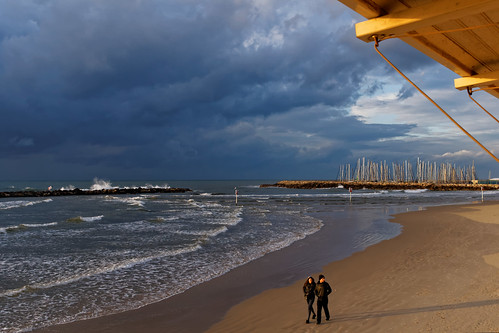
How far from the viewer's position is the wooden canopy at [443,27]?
2.48m

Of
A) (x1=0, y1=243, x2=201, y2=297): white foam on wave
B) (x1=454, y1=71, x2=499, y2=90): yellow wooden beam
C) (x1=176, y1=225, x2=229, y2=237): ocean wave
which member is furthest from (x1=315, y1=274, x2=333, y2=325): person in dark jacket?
(x1=176, y1=225, x2=229, y2=237): ocean wave

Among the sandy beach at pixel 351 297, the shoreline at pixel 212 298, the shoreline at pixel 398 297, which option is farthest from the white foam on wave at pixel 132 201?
the shoreline at pixel 398 297

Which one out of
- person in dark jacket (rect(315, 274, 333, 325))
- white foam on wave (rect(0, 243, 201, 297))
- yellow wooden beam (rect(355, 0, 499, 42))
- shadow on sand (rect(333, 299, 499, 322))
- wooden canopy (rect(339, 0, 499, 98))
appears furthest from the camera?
white foam on wave (rect(0, 243, 201, 297))

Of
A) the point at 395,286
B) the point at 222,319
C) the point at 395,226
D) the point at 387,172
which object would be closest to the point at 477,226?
the point at 395,226

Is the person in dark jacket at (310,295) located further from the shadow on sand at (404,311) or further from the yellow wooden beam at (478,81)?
the yellow wooden beam at (478,81)

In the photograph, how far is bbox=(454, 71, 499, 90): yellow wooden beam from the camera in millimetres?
4051

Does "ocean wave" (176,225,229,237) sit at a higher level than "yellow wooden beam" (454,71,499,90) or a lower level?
lower

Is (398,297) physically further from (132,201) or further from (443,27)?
(132,201)

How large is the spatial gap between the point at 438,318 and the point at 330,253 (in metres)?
7.47

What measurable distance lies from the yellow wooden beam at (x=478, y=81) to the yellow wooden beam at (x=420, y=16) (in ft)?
6.01

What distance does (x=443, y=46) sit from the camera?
3412 mm

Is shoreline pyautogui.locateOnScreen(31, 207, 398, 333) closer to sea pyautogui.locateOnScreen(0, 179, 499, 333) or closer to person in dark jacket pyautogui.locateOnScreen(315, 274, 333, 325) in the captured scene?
sea pyautogui.locateOnScreen(0, 179, 499, 333)

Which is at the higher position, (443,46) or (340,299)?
(443,46)

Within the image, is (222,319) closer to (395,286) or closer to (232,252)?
(395,286)
